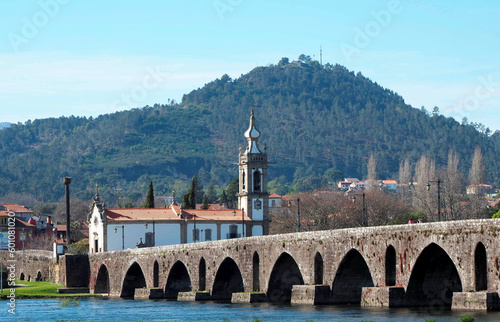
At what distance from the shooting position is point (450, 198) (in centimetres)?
13588

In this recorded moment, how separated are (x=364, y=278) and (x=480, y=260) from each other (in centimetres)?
1365

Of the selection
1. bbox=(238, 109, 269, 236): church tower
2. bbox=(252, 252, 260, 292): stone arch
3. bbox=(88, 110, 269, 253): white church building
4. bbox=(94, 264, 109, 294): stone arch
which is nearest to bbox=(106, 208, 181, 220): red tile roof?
bbox=(88, 110, 269, 253): white church building

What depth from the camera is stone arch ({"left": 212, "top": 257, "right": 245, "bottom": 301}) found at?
79125 mm

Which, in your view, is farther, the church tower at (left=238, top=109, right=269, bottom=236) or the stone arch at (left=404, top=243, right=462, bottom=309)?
the church tower at (left=238, top=109, right=269, bottom=236)

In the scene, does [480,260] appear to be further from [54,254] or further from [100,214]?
[100,214]

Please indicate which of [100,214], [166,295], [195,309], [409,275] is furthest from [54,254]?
[409,275]

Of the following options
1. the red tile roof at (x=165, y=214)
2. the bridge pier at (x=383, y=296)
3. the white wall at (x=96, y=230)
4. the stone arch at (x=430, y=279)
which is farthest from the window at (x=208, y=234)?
the stone arch at (x=430, y=279)

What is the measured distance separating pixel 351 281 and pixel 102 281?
44667mm

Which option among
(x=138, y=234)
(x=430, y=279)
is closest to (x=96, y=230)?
(x=138, y=234)

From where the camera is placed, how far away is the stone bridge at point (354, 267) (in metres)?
50.4

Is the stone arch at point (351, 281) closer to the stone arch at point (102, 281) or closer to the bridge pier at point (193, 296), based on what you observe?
the bridge pier at point (193, 296)

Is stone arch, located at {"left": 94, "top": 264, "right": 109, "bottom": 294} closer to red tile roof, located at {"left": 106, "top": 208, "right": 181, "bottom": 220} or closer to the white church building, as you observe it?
the white church building

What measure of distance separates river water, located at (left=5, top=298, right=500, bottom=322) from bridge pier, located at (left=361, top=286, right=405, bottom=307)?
86cm

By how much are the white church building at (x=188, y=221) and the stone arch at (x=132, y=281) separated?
85.3 feet
